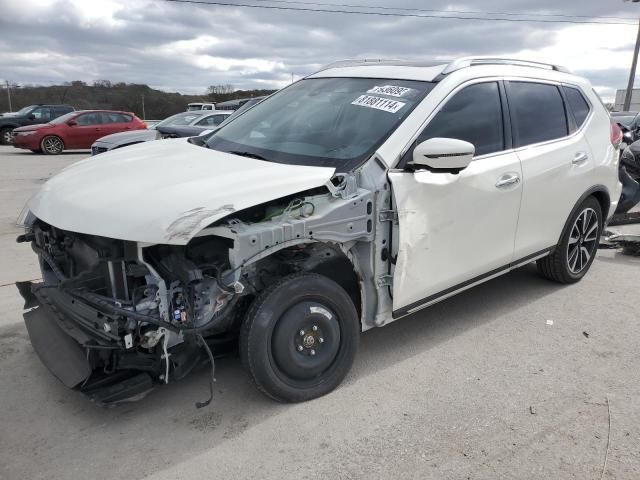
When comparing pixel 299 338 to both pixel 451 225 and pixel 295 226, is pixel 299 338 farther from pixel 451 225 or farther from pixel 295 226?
pixel 451 225

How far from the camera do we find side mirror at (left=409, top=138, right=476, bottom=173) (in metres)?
3.04

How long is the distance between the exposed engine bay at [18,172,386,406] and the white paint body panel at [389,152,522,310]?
0.26 meters

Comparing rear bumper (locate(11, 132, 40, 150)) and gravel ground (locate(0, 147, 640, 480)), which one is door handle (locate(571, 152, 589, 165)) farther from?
rear bumper (locate(11, 132, 40, 150))

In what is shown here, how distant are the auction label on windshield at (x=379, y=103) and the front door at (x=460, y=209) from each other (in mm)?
244

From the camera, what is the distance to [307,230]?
2.81 m

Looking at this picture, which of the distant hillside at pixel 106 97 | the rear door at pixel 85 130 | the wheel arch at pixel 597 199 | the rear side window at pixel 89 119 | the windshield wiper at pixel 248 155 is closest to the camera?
the windshield wiper at pixel 248 155

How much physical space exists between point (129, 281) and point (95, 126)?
1743cm

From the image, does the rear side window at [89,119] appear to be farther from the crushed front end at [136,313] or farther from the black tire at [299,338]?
the black tire at [299,338]

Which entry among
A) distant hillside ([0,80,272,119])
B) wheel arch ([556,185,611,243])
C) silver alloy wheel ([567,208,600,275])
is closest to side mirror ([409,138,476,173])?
wheel arch ([556,185,611,243])

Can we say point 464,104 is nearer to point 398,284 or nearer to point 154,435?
point 398,284

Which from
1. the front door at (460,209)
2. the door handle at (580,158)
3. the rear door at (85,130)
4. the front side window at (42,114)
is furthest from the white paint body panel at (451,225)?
the front side window at (42,114)

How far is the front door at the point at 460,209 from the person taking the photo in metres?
3.16

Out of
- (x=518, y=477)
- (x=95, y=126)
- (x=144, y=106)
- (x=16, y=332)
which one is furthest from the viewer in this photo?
(x=144, y=106)

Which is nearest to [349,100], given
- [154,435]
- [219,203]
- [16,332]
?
[219,203]
